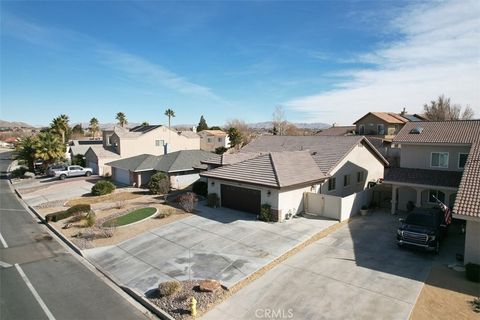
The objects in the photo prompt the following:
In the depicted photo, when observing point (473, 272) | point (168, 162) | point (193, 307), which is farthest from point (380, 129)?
point (193, 307)

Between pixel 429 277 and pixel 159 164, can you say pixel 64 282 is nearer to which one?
pixel 429 277

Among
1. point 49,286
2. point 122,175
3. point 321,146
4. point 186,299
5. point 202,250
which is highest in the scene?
point 321,146

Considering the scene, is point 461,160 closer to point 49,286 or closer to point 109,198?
point 49,286

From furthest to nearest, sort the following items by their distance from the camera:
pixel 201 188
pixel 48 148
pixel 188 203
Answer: pixel 48 148
pixel 201 188
pixel 188 203

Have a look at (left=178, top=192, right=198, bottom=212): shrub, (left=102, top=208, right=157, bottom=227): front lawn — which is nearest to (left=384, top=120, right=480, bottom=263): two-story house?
(left=178, top=192, right=198, bottom=212): shrub

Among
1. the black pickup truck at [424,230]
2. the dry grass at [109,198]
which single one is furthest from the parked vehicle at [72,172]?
the black pickup truck at [424,230]

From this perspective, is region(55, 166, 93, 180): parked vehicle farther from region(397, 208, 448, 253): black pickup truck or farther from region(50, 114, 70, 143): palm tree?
region(397, 208, 448, 253): black pickup truck

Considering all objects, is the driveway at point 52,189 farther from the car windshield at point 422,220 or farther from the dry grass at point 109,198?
the car windshield at point 422,220
